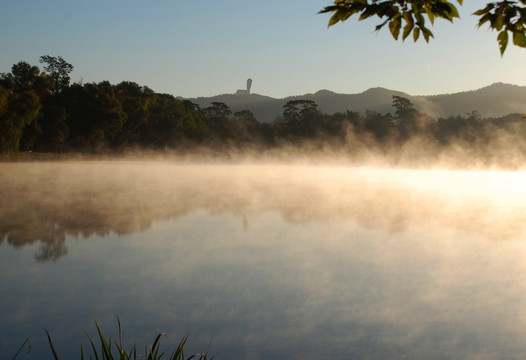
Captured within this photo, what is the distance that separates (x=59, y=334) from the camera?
17.7ft

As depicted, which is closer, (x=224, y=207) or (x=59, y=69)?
(x=224, y=207)

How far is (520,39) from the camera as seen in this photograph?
275cm

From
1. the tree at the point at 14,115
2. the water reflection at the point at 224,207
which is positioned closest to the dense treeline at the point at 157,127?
the tree at the point at 14,115

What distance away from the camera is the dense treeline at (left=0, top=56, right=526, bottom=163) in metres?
48.9

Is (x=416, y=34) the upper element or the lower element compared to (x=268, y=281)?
upper

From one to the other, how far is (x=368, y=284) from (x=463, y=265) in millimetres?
2570

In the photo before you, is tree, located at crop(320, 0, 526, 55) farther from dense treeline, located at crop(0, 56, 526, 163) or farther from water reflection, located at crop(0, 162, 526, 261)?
dense treeline, located at crop(0, 56, 526, 163)

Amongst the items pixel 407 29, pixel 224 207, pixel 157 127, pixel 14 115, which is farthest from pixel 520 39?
pixel 157 127

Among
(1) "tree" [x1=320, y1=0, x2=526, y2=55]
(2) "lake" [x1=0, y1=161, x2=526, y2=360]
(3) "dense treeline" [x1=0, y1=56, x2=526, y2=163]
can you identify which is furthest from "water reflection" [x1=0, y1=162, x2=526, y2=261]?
(3) "dense treeline" [x1=0, y1=56, x2=526, y2=163]

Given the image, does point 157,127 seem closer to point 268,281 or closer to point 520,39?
point 268,281

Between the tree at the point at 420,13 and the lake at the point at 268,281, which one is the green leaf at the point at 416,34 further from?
the lake at the point at 268,281

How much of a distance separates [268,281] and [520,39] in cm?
571

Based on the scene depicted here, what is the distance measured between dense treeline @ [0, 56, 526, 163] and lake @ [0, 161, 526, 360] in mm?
34399

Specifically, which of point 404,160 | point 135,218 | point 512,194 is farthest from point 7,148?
point 404,160
